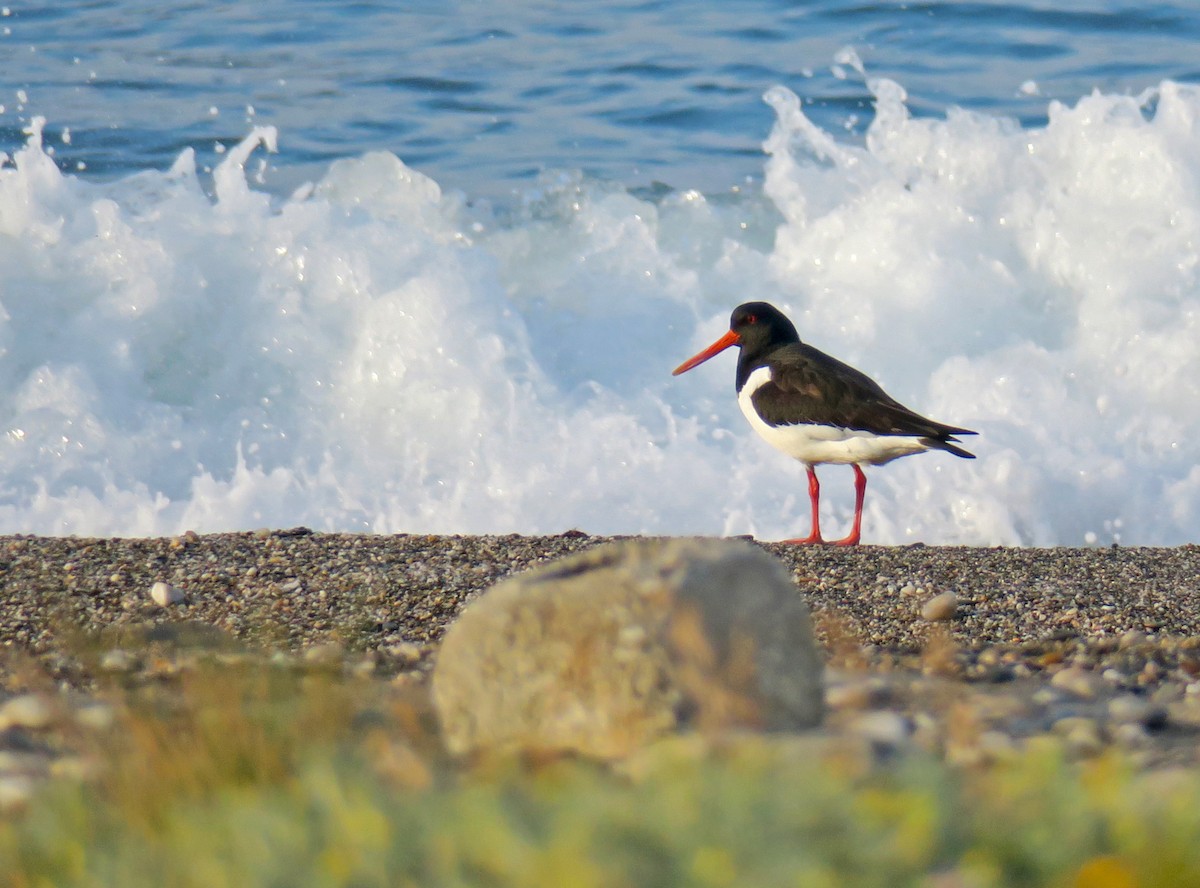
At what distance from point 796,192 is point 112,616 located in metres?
6.93

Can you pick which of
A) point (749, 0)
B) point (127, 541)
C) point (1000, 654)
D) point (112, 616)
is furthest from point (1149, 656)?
point (749, 0)

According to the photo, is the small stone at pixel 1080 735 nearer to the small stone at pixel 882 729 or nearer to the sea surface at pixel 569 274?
the small stone at pixel 882 729

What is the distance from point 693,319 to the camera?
9617mm

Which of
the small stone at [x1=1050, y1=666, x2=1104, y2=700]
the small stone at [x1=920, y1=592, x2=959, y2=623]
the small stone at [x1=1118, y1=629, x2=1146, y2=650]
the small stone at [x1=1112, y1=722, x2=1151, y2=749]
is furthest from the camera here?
the small stone at [x1=920, y1=592, x2=959, y2=623]

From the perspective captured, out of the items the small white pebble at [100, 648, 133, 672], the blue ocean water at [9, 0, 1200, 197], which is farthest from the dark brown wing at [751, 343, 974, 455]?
the blue ocean water at [9, 0, 1200, 197]

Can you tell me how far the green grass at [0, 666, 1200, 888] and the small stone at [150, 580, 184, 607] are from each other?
2.76 metres

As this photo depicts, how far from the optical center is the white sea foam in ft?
25.5

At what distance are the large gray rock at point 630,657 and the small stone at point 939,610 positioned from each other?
233 centimetres

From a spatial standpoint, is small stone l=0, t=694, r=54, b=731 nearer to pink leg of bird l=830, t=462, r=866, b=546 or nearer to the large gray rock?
the large gray rock

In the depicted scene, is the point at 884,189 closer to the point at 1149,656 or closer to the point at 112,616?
Answer: the point at 1149,656

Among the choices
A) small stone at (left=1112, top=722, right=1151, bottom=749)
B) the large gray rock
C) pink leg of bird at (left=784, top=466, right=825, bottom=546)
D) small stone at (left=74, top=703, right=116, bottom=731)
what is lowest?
pink leg of bird at (left=784, top=466, right=825, bottom=546)

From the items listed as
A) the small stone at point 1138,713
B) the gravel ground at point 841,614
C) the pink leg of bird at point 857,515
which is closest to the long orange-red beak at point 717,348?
the pink leg of bird at point 857,515

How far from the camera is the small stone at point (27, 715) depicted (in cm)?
344

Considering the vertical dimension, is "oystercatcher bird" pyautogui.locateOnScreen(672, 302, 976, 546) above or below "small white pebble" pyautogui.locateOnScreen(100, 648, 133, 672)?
above
